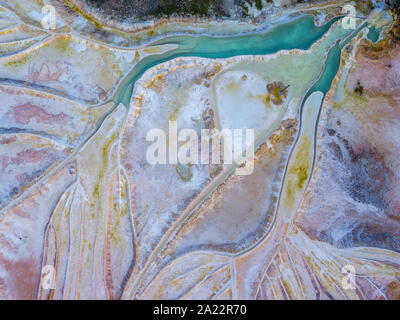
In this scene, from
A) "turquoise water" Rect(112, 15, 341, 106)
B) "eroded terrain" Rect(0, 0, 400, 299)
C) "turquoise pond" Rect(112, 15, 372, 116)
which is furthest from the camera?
"turquoise water" Rect(112, 15, 341, 106)

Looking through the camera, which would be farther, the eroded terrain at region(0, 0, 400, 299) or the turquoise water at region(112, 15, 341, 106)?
the turquoise water at region(112, 15, 341, 106)

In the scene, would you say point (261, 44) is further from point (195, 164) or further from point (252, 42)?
point (195, 164)

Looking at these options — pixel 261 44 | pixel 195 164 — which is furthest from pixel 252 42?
pixel 195 164

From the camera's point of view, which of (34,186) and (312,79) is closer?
(34,186)

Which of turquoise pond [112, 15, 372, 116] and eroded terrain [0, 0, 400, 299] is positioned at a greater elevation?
turquoise pond [112, 15, 372, 116]

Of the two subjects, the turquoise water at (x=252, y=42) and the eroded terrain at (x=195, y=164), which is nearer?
the eroded terrain at (x=195, y=164)

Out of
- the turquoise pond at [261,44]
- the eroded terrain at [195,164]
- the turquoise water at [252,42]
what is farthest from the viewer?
the turquoise water at [252,42]
